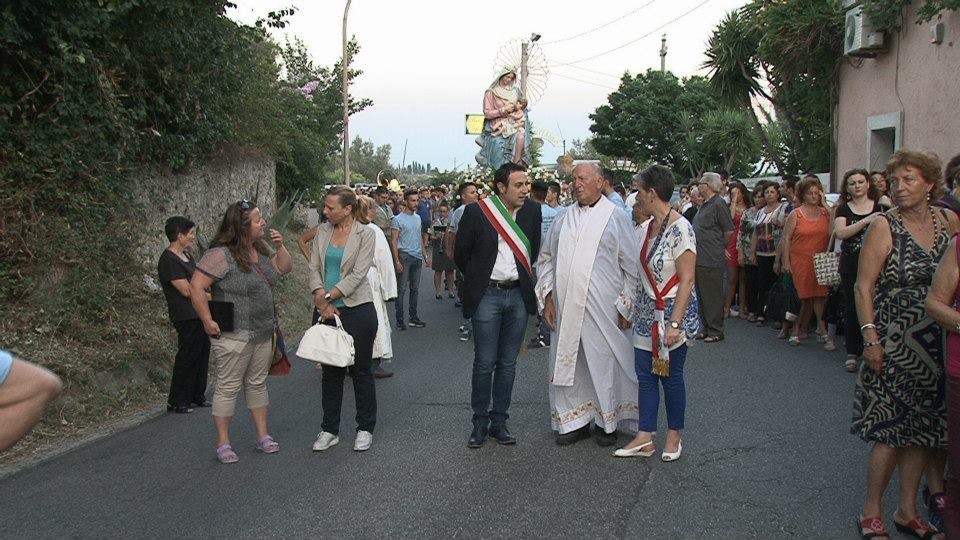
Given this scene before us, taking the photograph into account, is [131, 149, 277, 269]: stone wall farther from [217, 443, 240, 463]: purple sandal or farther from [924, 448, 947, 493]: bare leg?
[924, 448, 947, 493]: bare leg

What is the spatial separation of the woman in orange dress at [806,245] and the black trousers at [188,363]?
6.41m

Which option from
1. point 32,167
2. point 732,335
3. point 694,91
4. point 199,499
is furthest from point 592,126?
point 199,499

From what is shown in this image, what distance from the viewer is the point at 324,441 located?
652cm

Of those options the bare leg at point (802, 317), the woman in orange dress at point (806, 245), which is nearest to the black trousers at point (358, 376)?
the woman in orange dress at point (806, 245)

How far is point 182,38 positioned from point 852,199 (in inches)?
299

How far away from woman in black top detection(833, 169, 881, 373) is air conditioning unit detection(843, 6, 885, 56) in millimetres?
7627

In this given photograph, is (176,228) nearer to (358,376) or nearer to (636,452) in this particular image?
(358,376)

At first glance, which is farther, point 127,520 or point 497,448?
point 497,448

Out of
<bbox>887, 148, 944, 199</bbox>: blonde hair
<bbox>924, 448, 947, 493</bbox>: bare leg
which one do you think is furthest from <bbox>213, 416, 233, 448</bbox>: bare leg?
<bbox>887, 148, 944, 199</bbox>: blonde hair

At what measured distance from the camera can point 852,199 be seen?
9.08 metres

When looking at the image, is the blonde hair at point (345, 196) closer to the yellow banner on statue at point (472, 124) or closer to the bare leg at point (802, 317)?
the bare leg at point (802, 317)

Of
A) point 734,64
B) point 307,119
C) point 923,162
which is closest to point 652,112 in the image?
point 734,64

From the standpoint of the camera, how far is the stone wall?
1141cm

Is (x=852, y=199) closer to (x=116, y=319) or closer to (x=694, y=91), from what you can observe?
(x=116, y=319)
